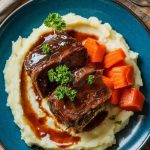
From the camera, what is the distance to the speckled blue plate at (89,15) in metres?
8.58

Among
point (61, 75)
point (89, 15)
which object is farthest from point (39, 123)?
point (89, 15)

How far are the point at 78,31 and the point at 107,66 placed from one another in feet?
2.48

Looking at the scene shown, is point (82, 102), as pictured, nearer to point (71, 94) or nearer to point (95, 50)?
point (71, 94)

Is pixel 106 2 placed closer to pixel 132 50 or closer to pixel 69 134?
pixel 132 50

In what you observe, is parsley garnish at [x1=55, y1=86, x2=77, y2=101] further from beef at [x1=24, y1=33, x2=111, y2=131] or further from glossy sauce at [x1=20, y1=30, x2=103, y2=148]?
glossy sauce at [x1=20, y1=30, x2=103, y2=148]

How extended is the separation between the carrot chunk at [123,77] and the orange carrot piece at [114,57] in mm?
121

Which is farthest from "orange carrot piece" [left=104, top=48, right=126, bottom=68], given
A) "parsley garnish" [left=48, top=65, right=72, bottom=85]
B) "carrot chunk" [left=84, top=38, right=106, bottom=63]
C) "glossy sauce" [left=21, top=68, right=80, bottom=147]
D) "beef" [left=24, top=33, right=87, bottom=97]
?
"glossy sauce" [left=21, top=68, right=80, bottom=147]

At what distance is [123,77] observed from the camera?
8555 millimetres

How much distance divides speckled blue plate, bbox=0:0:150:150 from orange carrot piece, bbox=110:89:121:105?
349mm

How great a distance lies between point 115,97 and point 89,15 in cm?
140

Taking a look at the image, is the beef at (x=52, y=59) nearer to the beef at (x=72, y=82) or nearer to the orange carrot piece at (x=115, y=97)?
the beef at (x=72, y=82)

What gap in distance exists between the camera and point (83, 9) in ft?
29.9

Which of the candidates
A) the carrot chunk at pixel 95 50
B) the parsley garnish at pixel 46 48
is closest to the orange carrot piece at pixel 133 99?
the carrot chunk at pixel 95 50

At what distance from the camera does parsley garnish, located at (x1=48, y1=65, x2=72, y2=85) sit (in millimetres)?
8203
